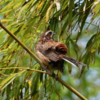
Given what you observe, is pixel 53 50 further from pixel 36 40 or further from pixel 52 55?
pixel 36 40

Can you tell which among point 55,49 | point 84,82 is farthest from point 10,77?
point 84,82

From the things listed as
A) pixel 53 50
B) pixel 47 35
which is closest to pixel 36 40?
pixel 47 35

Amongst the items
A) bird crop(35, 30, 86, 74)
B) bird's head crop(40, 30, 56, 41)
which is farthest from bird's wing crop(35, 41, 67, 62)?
bird's head crop(40, 30, 56, 41)

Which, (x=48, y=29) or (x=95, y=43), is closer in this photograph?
(x=95, y=43)

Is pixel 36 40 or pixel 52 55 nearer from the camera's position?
pixel 52 55

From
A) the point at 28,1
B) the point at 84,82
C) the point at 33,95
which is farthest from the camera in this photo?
the point at 84,82

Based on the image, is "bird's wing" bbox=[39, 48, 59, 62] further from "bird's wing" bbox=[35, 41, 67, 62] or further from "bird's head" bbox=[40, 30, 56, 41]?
"bird's head" bbox=[40, 30, 56, 41]

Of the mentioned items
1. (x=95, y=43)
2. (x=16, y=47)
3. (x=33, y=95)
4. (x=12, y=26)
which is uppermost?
(x=12, y=26)

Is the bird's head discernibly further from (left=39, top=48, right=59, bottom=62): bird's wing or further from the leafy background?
(left=39, top=48, right=59, bottom=62): bird's wing

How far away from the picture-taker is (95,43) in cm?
252

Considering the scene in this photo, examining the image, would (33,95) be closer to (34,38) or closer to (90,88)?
(34,38)

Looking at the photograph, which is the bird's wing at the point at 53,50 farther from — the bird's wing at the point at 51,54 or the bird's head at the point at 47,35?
the bird's head at the point at 47,35

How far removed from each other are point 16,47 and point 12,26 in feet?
1.00

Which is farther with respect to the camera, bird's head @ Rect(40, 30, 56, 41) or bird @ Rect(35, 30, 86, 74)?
bird's head @ Rect(40, 30, 56, 41)
